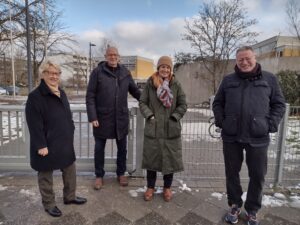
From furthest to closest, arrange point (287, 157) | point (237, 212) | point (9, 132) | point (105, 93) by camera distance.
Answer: point (287, 157), point (9, 132), point (105, 93), point (237, 212)

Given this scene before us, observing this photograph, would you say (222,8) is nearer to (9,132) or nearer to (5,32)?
(5,32)

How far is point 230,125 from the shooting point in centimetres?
254

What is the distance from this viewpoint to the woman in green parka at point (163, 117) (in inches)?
115

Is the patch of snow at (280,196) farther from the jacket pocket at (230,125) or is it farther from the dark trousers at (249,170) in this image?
the jacket pocket at (230,125)

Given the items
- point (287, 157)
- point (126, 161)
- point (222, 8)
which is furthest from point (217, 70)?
point (126, 161)

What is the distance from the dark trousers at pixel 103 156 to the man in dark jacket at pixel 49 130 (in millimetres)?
653

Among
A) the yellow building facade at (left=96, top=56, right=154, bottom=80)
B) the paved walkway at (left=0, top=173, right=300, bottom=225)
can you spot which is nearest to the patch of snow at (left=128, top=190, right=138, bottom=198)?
the paved walkway at (left=0, top=173, right=300, bottom=225)

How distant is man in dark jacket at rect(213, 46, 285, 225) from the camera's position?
2.41 m

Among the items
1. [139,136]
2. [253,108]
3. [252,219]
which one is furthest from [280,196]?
[139,136]

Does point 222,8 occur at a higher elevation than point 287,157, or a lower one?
higher

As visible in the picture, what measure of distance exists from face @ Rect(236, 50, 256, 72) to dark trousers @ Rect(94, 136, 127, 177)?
1845mm

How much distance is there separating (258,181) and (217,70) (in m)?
15.4

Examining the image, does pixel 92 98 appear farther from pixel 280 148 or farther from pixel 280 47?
pixel 280 47

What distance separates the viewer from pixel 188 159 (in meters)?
4.73
